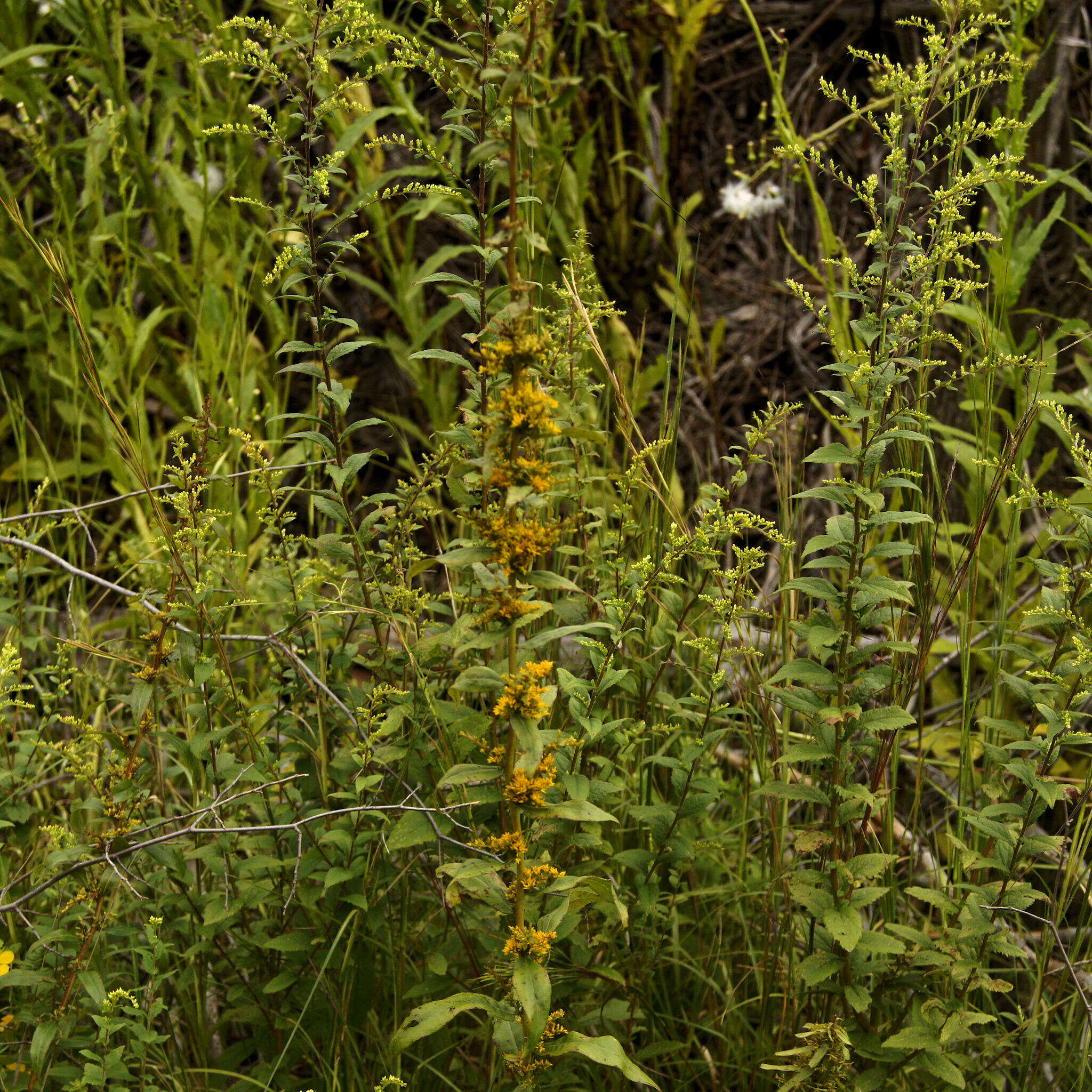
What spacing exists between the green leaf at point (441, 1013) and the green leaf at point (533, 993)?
0.04 m

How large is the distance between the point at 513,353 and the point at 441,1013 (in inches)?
28.2

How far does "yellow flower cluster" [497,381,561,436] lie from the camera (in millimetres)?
1035

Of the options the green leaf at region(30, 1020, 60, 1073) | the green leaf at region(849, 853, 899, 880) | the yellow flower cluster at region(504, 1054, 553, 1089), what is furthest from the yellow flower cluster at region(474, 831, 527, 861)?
the green leaf at region(30, 1020, 60, 1073)

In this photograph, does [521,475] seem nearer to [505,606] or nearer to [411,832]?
[505,606]

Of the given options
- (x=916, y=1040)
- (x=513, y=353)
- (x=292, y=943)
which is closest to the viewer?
(x=513, y=353)

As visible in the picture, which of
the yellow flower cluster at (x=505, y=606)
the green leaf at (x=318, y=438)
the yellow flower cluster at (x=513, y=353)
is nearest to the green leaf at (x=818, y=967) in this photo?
the yellow flower cluster at (x=505, y=606)

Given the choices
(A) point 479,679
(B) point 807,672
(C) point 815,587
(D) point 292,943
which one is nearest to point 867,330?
(C) point 815,587

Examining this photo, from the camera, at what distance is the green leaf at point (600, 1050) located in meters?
1.09

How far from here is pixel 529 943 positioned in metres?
1.13

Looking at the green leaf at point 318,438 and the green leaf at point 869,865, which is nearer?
the green leaf at point 869,865

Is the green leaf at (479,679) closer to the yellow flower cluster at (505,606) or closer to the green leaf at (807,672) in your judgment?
the yellow flower cluster at (505,606)

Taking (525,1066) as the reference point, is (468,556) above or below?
above

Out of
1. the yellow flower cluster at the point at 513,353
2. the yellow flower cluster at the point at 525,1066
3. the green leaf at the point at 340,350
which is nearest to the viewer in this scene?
the yellow flower cluster at the point at 513,353

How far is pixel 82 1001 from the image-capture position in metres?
1.42
